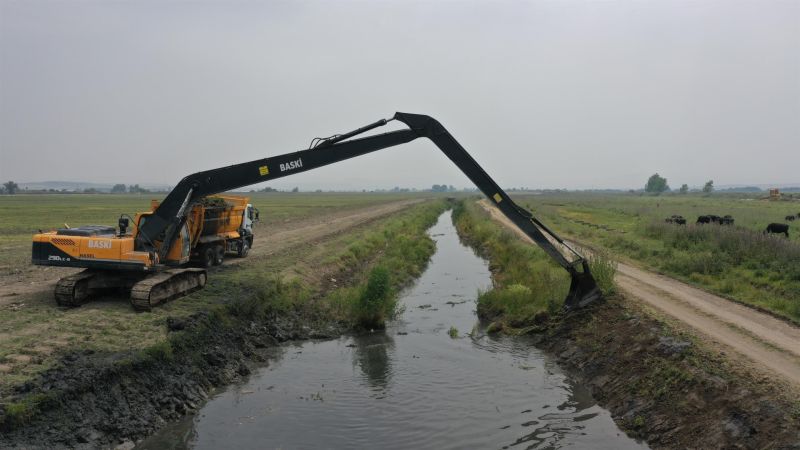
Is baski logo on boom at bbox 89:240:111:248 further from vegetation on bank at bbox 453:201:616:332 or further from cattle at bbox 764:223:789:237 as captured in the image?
cattle at bbox 764:223:789:237

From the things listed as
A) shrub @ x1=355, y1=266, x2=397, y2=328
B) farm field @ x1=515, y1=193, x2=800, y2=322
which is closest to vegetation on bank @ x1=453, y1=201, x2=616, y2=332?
shrub @ x1=355, y1=266, x2=397, y2=328

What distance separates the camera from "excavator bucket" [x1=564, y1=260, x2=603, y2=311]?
16.1 m

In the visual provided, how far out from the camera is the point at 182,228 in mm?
16391

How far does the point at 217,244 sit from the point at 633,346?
49.2 feet

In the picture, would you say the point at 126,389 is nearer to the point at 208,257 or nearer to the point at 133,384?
the point at 133,384

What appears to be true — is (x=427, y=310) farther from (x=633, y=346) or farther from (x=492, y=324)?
(x=633, y=346)

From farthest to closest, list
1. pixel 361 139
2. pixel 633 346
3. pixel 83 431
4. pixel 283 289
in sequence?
pixel 283 289, pixel 361 139, pixel 633 346, pixel 83 431

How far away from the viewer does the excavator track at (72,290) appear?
13500 mm

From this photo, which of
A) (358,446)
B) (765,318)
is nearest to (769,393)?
(765,318)

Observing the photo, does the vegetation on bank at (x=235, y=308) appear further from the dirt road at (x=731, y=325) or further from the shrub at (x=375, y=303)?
the dirt road at (x=731, y=325)

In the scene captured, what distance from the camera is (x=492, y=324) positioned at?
1744cm

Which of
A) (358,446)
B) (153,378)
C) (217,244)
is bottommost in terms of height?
(358,446)

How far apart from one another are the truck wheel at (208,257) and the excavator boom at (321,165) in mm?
4205

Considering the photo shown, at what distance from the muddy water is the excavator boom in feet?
13.0
